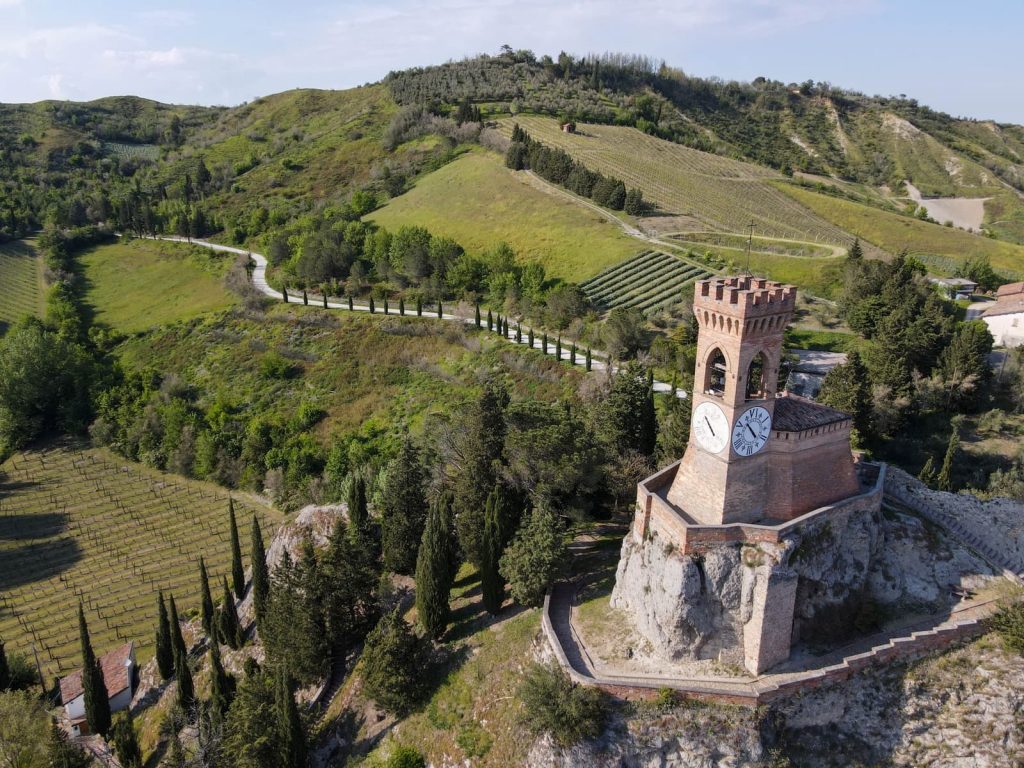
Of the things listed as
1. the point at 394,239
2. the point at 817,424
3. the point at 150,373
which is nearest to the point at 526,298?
the point at 394,239

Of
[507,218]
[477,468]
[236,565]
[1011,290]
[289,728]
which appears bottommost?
[236,565]

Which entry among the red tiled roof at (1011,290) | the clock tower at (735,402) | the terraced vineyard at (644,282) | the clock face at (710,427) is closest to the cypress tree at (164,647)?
the clock tower at (735,402)

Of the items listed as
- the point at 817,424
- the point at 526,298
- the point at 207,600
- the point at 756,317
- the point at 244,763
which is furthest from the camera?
the point at 526,298

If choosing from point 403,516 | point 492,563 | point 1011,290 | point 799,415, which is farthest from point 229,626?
point 1011,290

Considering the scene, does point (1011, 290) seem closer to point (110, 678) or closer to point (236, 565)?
point (236, 565)

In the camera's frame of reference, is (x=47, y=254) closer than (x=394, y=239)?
No

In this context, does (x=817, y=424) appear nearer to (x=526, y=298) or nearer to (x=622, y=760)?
(x=622, y=760)

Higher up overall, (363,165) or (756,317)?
(363,165)
